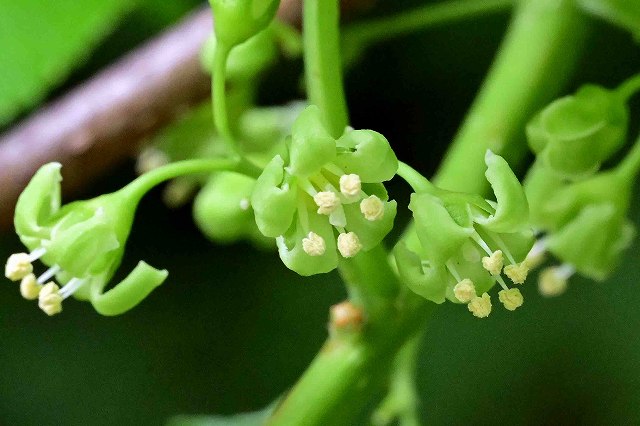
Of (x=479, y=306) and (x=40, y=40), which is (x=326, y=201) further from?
(x=40, y=40)

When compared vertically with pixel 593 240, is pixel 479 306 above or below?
above

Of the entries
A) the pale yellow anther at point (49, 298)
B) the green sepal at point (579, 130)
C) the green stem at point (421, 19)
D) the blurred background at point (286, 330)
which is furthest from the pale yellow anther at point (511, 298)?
the blurred background at point (286, 330)

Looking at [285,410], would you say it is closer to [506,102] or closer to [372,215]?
[372,215]

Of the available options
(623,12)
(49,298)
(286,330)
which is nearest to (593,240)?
(623,12)

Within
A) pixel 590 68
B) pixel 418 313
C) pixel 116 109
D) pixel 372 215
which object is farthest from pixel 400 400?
pixel 590 68

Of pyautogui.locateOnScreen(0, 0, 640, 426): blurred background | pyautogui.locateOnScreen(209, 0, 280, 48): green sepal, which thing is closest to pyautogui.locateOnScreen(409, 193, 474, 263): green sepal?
pyautogui.locateOnScreen(209, 0, 280, 48): green sepal
